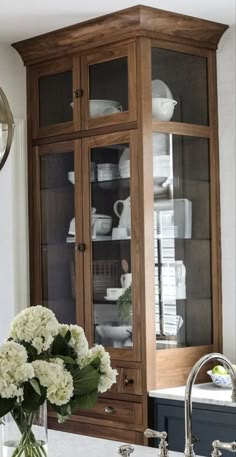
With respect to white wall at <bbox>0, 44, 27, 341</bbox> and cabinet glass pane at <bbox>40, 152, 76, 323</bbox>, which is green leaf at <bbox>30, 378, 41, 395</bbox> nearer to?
cabinet glass pane at <bbox>40, 152, 76, 323</bbox>

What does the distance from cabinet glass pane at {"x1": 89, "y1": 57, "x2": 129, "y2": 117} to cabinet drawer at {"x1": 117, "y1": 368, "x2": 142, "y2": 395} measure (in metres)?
1.18

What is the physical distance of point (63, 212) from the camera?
14.1 ft

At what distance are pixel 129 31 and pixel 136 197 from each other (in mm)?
740

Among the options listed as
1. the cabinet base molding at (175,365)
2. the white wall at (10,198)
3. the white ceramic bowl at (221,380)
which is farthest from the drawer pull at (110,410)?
the white wall at (10,198)

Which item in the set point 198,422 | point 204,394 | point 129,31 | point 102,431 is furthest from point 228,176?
point 102,431

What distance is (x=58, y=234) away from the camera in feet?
14.2

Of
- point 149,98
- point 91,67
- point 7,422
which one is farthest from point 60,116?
point 7,422

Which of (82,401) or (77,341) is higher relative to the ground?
(77,341)

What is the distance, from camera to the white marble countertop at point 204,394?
3.55 meters

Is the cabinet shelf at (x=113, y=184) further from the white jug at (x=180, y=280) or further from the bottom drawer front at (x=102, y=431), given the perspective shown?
the bottom drawer front at (x=102, y=431)

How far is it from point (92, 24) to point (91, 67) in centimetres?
24

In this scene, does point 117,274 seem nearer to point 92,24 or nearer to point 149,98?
point 149,98

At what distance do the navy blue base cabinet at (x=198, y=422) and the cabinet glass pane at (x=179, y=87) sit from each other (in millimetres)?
1285

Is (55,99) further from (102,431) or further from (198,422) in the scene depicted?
(198,422)
